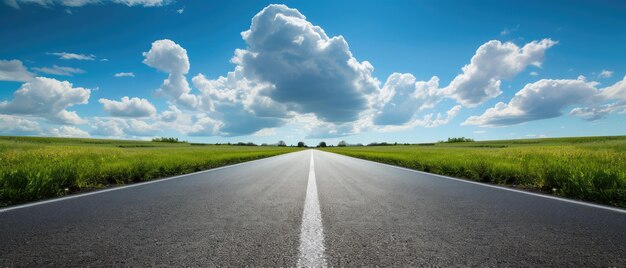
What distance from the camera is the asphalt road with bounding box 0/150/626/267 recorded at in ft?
8.11

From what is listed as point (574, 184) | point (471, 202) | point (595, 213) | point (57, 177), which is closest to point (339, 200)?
point (471, 202)

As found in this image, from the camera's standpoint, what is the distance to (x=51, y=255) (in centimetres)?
259

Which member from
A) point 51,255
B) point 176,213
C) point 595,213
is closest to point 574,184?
point 595,213

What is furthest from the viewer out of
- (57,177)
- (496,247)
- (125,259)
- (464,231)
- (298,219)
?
(57,177)

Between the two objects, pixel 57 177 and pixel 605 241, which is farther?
pixel 57 177

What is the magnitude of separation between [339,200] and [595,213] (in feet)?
12.1

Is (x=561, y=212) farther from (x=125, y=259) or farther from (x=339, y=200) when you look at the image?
(x=125, y=259)

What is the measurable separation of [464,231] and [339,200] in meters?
2.38

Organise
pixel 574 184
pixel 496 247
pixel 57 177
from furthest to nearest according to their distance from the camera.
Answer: pixel 57 177, pixel 574 184, pixel 496 247

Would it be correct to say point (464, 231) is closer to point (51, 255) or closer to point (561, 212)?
point (561, 212)

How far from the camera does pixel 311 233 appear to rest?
3.16 meters

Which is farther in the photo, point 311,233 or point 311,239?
point 311,233

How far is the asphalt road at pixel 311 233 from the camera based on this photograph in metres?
2.47

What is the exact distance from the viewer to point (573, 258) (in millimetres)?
2488
